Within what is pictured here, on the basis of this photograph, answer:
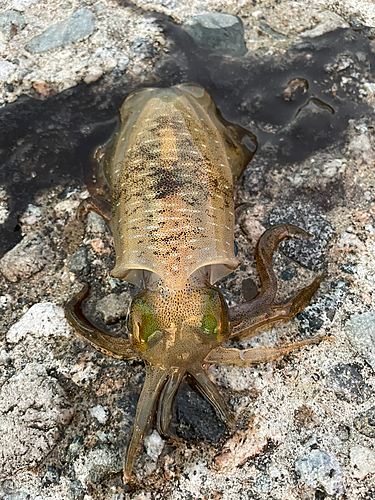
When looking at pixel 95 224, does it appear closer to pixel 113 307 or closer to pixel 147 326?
pixel 113 307

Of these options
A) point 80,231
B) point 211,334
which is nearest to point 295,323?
point 211,334

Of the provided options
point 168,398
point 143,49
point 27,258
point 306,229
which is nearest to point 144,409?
point 168,398

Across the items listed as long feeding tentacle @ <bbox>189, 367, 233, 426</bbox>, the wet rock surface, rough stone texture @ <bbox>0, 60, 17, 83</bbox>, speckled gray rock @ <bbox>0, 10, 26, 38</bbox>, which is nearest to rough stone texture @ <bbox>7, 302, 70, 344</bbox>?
the wet rock surface

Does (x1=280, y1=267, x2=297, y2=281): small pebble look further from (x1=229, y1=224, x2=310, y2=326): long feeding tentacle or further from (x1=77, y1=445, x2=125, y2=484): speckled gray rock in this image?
(x1=77, y1=445, x2=125, y2=484): speckled gray rock

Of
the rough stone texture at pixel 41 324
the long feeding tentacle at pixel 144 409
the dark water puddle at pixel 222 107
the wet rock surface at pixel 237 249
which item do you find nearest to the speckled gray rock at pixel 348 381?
the wet rock surface at pixel 237 249

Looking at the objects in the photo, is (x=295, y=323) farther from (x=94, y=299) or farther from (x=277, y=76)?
(x=277, y=76)

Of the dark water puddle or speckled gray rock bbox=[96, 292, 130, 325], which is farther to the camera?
the dark water puddle
